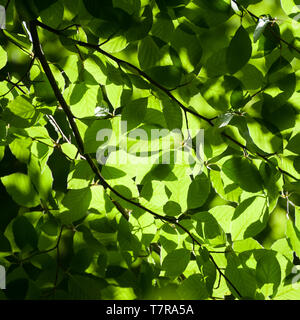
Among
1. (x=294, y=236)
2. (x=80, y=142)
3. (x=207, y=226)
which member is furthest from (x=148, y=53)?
(x=294, y=236)

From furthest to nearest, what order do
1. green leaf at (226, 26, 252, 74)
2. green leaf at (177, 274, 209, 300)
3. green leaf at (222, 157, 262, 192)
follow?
green leaf at (177, 274, 209, 300) < green leaf at (222, 157, 262, 192) < green leaf at (226, 26, 252, 74)

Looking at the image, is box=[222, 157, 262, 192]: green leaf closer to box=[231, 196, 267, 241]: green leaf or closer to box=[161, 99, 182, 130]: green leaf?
box=[231, 196, 267, 241]: green leaf

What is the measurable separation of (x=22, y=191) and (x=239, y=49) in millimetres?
659

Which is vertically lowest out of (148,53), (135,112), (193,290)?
(193,290)

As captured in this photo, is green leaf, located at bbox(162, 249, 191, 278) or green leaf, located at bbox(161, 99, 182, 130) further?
green leaf, located at bbox(162, 249, 191, 278)

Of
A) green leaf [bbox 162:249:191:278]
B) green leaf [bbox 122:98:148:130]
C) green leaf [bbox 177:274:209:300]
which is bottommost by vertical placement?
green leaf [bbox 177:274:209:300]

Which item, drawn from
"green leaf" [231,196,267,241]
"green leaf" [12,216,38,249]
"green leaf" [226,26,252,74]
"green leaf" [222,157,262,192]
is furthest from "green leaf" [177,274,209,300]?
"green leaf" [226,26,252,74]

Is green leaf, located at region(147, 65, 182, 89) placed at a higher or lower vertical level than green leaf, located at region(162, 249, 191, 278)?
higher

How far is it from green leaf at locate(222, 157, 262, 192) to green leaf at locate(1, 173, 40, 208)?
1.69ft

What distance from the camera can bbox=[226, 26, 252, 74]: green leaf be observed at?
2.18 ft

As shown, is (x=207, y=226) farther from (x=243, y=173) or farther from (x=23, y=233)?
(x=23, y=233)

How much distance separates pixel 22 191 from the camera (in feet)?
3.18
